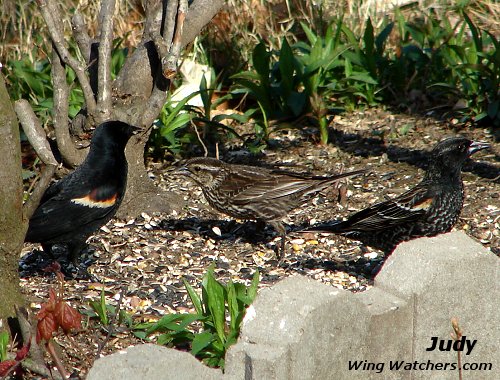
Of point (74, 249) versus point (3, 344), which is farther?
point (74, 249)

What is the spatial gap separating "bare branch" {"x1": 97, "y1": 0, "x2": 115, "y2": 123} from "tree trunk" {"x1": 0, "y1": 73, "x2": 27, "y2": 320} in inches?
80.1

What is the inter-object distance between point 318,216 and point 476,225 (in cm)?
110

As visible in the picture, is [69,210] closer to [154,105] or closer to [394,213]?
[154,105]

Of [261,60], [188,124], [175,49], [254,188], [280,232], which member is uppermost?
[175,49]

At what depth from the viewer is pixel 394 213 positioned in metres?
5.17

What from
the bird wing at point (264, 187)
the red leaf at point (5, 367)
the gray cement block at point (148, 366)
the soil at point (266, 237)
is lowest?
the soil at point (266, 237)

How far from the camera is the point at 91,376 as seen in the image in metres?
2.57

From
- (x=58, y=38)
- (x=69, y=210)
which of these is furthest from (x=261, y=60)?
(x=69, y=210)

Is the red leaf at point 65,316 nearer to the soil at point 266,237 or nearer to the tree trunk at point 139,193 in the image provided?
the soil at point 266,237

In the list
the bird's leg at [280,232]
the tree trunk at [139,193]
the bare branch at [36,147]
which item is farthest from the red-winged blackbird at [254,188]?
the bare branch at [36,147]

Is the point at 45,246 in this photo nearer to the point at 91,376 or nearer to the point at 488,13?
the point at 91,376

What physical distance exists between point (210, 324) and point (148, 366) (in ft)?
4.90

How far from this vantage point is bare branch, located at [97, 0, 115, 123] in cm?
570

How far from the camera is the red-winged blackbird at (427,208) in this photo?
5.11 metres
